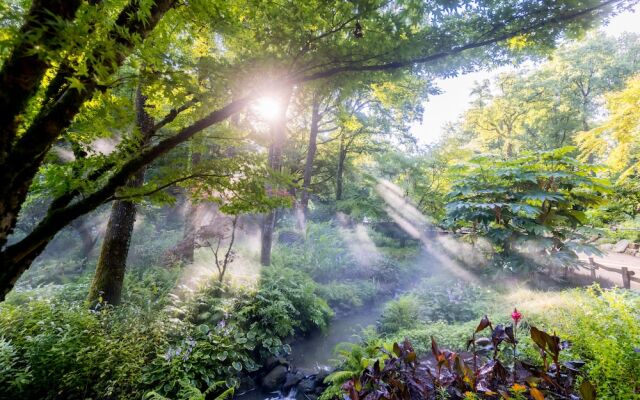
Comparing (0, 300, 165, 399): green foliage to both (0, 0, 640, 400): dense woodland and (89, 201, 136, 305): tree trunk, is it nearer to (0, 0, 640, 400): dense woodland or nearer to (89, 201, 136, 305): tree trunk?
(0, 0, 640, 400): dense woodland

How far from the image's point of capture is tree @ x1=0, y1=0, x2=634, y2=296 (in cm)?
185

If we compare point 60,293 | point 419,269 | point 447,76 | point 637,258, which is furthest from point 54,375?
point 637,258

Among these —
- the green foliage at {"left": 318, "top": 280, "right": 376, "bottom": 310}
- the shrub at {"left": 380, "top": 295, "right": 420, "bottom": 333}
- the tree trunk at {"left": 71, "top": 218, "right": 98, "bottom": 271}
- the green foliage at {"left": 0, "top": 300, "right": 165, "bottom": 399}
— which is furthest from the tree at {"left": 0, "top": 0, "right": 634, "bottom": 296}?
the tree trunk at {"left": 71, "top": 218, "right": 98, "bottom": 271}

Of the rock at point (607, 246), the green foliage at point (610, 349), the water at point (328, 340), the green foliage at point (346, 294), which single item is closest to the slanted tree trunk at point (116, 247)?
the water at point (328, 340)

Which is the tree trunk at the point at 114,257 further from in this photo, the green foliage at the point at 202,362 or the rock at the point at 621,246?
the rock at the point at 621,246

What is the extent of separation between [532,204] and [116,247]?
9.93m

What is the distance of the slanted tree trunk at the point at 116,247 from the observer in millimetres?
5480

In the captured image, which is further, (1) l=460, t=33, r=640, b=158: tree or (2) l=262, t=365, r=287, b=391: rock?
(1) l=460, t=33, r=640, b=158: tree

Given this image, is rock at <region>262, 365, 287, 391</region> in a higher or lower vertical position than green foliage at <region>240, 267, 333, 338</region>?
lower

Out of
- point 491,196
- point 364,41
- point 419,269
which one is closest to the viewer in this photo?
point 364,41

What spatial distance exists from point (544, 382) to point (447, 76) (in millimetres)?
3416

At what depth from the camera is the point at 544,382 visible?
2.83 meters

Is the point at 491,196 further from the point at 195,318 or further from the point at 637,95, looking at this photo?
the point at 195,318

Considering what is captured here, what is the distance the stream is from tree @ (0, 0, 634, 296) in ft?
13.7
